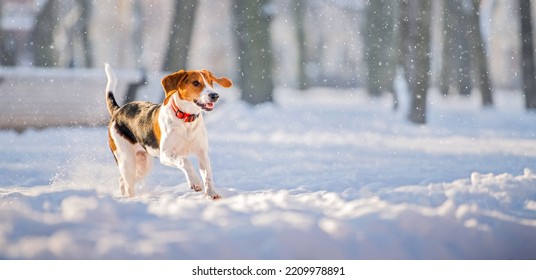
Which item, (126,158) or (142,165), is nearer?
(126,158)

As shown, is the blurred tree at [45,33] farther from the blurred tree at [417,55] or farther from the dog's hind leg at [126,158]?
the dog's hind leg at [126,158]

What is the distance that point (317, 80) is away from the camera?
582 inches

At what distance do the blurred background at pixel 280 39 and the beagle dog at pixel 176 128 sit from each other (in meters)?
2.58

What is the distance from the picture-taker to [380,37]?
926cm

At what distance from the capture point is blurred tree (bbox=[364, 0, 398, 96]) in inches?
352

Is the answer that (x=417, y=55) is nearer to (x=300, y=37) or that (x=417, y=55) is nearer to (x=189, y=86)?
(x=300, y=37)

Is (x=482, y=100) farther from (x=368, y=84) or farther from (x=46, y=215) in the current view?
(x=46, y=215)

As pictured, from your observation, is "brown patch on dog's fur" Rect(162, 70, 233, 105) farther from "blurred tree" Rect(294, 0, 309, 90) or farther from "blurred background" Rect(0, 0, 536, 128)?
"blurred tree" Rect(294, 0, 309, 90)

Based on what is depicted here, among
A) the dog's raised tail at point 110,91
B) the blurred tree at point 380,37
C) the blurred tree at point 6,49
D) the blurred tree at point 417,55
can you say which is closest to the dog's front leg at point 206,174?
the dog's raised tail at point 110,91

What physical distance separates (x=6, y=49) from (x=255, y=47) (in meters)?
3.03

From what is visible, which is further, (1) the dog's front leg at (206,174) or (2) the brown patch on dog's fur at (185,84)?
(1) the dog's front leg at (206,174)

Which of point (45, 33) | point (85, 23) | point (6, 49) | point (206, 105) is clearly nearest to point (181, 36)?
point (45, 33)

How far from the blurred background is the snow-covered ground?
29.9 inches

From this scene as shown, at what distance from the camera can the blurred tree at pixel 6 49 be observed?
7.05 meters
